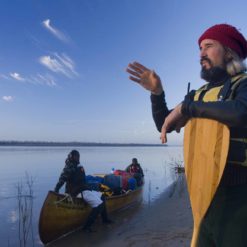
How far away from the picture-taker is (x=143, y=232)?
384 inches

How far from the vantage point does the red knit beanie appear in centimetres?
212

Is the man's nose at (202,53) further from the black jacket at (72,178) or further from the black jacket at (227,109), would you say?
the black jacket at (72,178)

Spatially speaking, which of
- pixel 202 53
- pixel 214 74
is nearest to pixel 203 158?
pixel 214 74

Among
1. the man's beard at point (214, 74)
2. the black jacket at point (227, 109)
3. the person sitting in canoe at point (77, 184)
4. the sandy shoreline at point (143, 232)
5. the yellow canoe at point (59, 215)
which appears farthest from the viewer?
the person sitting in canoe at point (77, 184)

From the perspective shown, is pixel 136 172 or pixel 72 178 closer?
pixel 72 178

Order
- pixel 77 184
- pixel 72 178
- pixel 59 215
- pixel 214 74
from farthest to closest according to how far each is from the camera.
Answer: pixel 77 184 → pixel 72 178 → pixel 59 215 → pixel 214 74

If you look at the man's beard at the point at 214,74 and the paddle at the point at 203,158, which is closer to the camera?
the paddle at the point at 203,158

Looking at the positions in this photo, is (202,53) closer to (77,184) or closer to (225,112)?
(225,112)

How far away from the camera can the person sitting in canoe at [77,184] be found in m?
9.77

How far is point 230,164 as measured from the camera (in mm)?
1859

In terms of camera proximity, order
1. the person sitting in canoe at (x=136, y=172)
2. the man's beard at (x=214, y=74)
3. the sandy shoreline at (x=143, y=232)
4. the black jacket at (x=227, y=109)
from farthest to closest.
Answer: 1. the person sitting in canoe at (x=136, y=172)
2. the sandy shoreline at (x=143, y=232)
3. the man's beard at (x=214, y=74)
4. the black jacket at (x=227, y=109)

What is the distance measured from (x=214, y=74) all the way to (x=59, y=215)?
849 centimetres

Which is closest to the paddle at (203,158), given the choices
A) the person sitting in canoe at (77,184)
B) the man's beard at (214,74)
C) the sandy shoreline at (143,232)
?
the man's beard at (214,74)

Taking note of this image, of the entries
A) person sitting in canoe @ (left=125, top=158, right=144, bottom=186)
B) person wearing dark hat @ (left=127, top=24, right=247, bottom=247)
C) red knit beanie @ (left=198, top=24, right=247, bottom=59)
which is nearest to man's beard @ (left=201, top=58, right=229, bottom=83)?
person wearing dark hat @ (left=127, top=24, right=247, bottom=247)
